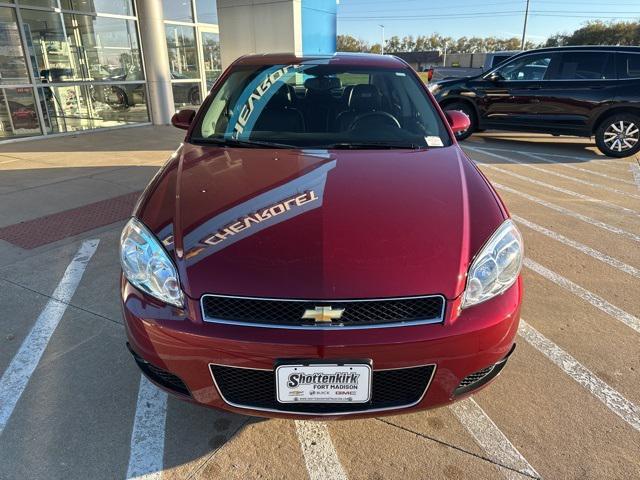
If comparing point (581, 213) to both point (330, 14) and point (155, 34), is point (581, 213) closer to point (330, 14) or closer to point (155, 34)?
point (155, 34)

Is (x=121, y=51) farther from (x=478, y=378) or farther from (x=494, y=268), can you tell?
(x=478, y=378)

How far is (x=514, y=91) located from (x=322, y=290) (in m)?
8.46

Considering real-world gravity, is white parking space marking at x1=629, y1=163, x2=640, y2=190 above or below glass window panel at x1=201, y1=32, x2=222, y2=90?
below

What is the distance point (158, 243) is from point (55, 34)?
9.41m

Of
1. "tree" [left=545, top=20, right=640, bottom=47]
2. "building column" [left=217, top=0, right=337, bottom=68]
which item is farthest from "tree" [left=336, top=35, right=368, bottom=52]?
"building column" [left=217, top=0, right=337, bottom=68]

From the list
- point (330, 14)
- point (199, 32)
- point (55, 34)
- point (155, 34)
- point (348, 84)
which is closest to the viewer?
point (348, 84)

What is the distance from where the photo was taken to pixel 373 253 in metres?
1.75

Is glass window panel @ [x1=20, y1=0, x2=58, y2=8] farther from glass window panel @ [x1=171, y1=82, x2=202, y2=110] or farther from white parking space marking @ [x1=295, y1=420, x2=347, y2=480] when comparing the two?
white parking space marking @ [x1=295, y1=420, x2=347, y2=480]

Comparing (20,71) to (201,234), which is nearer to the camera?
(201,234)

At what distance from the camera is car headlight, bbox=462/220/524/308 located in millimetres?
1752

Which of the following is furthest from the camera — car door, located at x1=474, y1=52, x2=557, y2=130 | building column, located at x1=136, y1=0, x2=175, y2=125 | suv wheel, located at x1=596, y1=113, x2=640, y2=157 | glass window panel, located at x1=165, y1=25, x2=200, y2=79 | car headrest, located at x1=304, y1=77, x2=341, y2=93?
glass window panel, located at x1=165, y1=25, x2=200, y2=79

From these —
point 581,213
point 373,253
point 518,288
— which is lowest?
point 581,213

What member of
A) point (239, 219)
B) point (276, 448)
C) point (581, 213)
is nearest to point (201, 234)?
point (239, 219)

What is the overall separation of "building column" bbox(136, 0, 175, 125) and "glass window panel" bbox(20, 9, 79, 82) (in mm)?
1511
